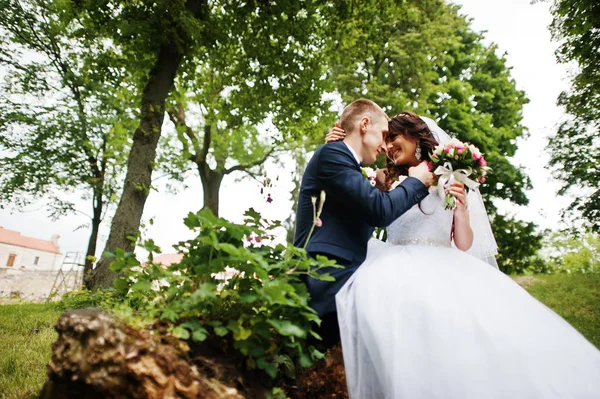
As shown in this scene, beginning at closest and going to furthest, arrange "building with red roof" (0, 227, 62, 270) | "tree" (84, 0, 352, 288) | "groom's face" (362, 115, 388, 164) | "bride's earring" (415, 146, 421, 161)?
"groom's face" (362, 115, 388, 164) → "bride's earring" (415, 146, 421, 161) → "tree" (84, 0, 352, 288) → "building with red roof" (0, 227, 62, 270)

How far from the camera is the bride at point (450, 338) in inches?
69.1

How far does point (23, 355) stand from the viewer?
3773 millimetres

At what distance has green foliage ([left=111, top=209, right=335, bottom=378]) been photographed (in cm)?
155

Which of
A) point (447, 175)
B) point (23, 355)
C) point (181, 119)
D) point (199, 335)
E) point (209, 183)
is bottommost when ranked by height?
point (23, 355)

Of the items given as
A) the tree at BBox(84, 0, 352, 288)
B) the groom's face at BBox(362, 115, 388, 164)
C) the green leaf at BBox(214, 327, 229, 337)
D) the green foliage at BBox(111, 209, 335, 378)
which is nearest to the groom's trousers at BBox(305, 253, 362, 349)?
the green foliage at BBox(111, 209, 335, 378)

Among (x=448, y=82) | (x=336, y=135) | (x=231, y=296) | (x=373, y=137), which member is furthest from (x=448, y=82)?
(x=231, y=296)

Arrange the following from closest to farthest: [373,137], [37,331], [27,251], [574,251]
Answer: [373,137] < [37,331] < [574,251] < [27,251]

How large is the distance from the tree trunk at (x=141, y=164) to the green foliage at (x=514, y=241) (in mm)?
17296

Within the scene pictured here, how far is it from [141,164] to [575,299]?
1287cm

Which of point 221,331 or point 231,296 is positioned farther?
point 231,296

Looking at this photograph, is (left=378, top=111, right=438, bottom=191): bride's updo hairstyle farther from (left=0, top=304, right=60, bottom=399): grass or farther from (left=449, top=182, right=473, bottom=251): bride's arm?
(left=0, top=304, right=60, bottom=399): grass

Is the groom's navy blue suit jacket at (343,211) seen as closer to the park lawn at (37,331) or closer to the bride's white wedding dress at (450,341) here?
the bride's white wedding dress at (450,341)

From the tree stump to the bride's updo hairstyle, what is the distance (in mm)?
2410

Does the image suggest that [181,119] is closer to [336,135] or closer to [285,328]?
[336,135]
